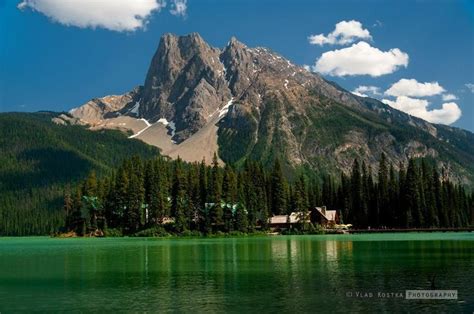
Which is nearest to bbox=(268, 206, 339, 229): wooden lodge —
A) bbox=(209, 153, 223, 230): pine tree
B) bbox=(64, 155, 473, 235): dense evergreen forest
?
bbox=(64, 155, 473, 235): dense evergreen forest

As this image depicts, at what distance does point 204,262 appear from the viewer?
60.3 m

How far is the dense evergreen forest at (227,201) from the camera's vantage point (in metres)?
149

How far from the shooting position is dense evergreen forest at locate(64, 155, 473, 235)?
149 m

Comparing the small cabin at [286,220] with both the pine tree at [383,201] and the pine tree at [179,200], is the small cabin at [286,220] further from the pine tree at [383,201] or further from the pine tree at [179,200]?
the pine tree at [179,200]

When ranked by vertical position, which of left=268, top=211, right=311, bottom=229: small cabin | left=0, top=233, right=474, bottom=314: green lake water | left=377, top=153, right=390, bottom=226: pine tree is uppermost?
left=377, top=153, right=390, bottom=226: pine tree

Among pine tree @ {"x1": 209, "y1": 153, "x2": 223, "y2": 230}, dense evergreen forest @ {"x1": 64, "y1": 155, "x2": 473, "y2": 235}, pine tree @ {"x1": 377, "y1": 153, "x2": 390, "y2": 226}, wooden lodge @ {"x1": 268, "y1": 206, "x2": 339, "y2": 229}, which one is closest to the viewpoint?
pine tree @ {"x1": 209, "y1": 153, "x2": 223, "y2": 230}

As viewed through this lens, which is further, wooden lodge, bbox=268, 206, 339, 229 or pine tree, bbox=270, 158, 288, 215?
pine tree, bbox=270, 158, 288, 215

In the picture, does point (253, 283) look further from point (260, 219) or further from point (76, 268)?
point (260, 219)

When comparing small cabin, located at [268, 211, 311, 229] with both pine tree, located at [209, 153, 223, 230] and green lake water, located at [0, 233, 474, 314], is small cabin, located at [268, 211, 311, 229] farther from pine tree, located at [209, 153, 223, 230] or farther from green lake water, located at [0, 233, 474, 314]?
green lake water, located at [0, 233, 474, 314]

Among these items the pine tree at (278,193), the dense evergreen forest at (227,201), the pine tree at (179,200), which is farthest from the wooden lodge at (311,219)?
the pine tree at (179,200)

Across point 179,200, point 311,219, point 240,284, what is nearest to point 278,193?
point 311,219

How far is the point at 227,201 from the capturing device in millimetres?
150000

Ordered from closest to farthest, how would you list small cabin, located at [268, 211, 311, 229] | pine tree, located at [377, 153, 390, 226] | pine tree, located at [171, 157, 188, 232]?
1. pine tree, located at [171, 157, 188, 232]
2. small cabin, located at [268, 211, 311, 229]
3. pine tree, located at [377, 153, 390, 226]

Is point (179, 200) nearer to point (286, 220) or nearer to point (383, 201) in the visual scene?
point (286, 220)
